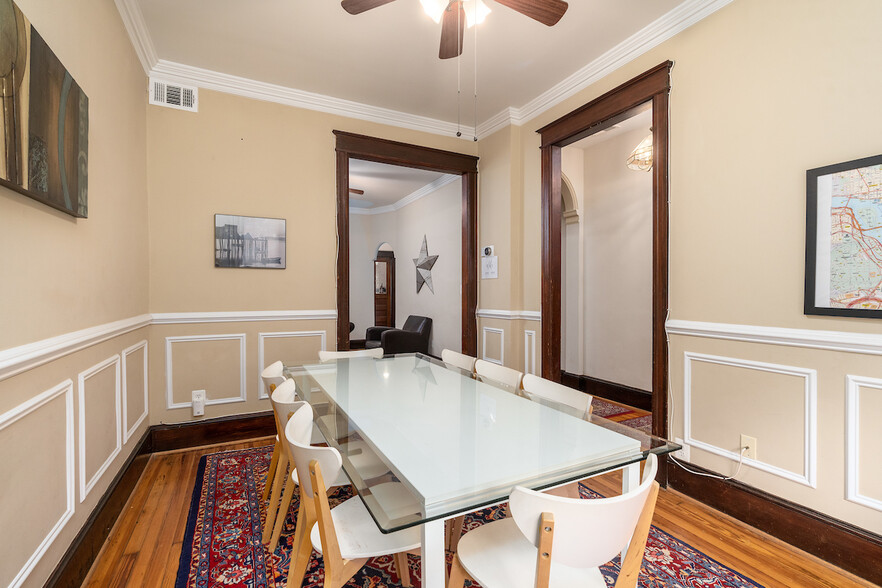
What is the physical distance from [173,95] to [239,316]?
67.6 inches

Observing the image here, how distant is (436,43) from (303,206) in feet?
5.46

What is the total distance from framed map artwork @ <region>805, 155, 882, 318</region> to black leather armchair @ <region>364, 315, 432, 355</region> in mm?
4484

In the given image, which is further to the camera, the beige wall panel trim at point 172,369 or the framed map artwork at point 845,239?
the beige wall panel trim at point 172,369

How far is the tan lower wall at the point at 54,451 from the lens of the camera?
122cm

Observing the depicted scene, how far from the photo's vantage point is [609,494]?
252 cm

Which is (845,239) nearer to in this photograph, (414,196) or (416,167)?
(416,167)

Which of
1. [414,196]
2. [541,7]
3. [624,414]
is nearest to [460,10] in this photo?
[541,7]

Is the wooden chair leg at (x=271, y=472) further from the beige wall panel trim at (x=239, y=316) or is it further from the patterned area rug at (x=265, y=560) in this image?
the beige wall panel trim at (x=239, y=316)

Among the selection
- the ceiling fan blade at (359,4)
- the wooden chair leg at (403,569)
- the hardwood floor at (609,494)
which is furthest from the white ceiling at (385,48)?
the wooden chair leg at (403,569)

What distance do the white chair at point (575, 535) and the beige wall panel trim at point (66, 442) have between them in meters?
1.34

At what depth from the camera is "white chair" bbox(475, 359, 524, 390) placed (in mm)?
2100

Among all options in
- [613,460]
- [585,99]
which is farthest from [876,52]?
[613,460]

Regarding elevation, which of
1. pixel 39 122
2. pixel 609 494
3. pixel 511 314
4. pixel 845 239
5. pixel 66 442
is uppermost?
pixel 39 122

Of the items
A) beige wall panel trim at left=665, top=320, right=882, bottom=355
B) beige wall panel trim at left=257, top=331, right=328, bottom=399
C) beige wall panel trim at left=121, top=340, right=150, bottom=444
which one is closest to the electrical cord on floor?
beige wall panel trim at left=665, top=320, right=882, bottom=355
